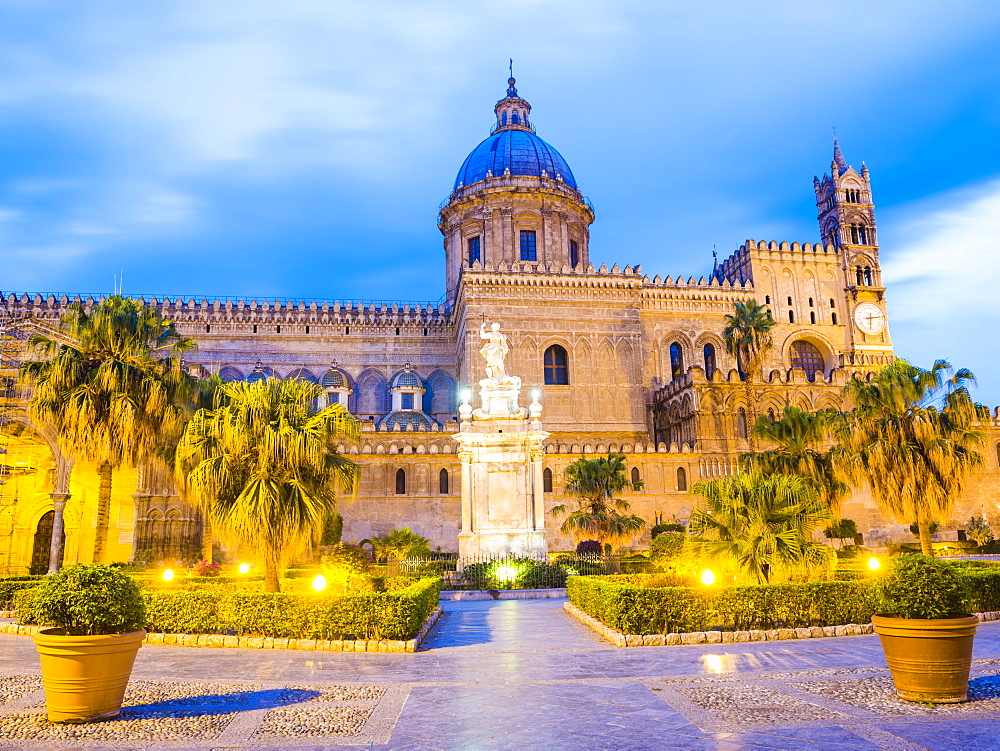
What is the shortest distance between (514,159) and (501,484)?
31.3m

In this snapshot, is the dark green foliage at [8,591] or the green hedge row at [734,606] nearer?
the green hedge row at [734,606]

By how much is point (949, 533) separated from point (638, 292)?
18263mm

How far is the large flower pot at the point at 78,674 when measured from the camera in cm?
614

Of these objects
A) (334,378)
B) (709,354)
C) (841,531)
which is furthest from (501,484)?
(709,354)

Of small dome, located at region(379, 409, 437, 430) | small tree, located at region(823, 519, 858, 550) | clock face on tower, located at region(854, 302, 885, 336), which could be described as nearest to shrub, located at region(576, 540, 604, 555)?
small tree, located at region(823, 519, 858, 550)

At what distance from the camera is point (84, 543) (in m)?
28.8

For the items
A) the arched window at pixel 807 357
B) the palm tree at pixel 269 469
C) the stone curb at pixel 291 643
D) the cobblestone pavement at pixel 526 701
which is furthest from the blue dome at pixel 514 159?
the cobblestone pavement at pixel 526 701

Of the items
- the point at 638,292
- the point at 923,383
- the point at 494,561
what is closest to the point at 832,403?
the point at 638,292

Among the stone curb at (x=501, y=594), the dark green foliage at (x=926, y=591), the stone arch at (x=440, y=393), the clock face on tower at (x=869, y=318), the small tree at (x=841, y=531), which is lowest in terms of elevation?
the stone curb at (x=501, y=594)

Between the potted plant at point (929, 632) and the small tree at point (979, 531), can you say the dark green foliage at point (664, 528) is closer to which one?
the small tree at point (979, 531)

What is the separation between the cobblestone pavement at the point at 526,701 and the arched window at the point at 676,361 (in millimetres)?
32693

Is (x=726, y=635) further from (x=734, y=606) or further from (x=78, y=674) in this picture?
A: (x=78, y=674)

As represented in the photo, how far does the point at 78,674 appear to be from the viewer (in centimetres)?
620

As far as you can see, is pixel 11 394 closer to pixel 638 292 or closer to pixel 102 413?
pixel 102 413
